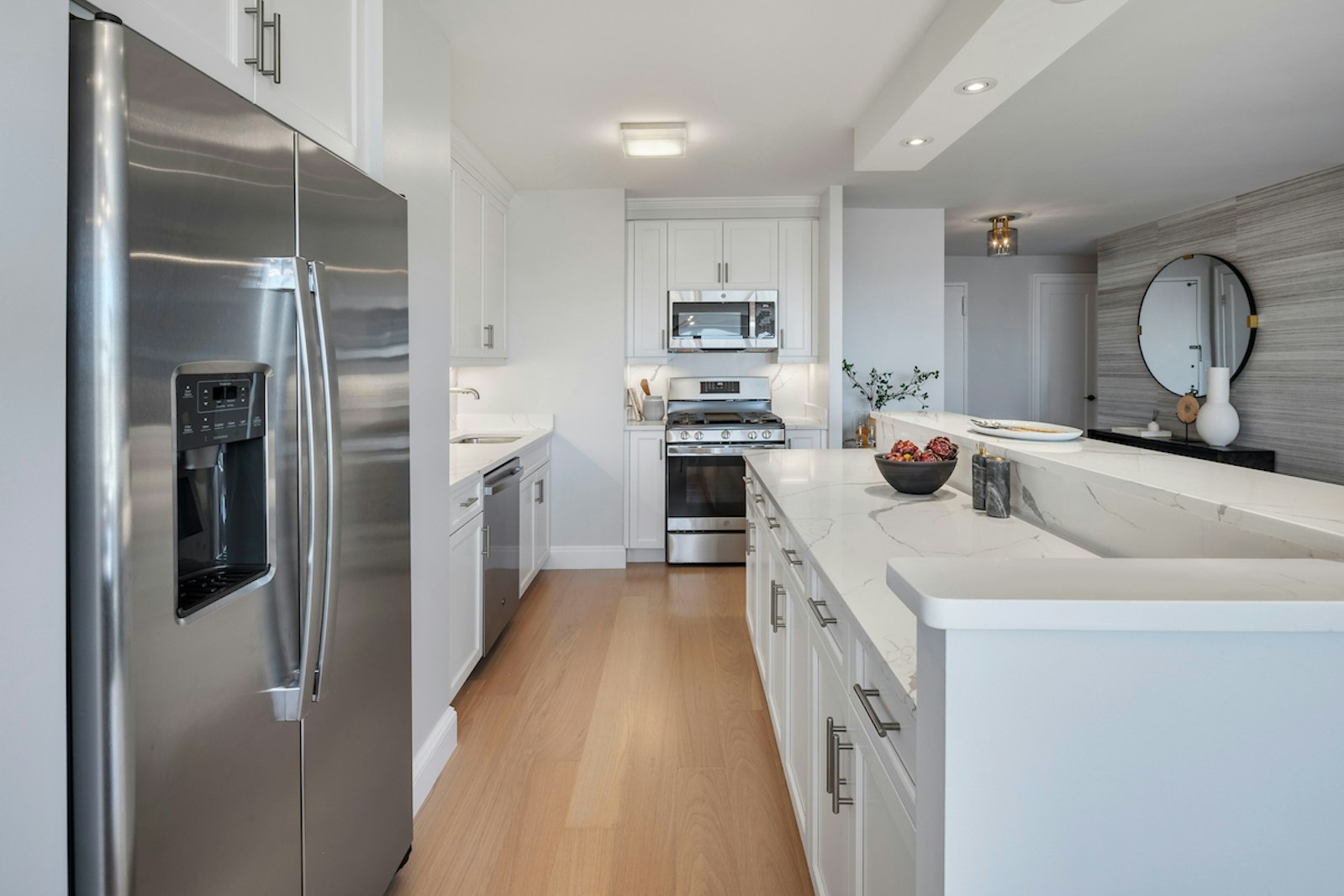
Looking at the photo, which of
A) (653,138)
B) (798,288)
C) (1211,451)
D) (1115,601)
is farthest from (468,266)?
(1211,451)

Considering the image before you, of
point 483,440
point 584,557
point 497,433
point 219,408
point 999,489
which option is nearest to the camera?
point 219,408

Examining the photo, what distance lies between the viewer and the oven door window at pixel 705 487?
16.1ft

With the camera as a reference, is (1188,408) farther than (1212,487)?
Yes

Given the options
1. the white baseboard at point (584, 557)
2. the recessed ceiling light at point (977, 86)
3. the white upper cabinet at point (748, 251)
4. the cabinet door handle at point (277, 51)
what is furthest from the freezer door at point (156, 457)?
the white upper cabinet at point (748, 251)

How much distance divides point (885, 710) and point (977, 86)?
7.64ft

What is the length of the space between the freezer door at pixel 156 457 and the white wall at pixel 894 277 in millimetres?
4567

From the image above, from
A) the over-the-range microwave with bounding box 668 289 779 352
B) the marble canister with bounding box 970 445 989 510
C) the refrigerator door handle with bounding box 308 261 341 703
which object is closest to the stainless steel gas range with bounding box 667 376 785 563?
the over-the-range microwave with bounding box 668 289 779 352

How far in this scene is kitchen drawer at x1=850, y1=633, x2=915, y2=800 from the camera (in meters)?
1.01

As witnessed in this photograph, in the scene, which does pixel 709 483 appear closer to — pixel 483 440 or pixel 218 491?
pixel 483 440

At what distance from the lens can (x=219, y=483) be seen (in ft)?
3.88

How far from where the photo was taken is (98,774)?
915 mm

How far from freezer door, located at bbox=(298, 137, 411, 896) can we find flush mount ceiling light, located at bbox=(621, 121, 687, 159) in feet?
6.81

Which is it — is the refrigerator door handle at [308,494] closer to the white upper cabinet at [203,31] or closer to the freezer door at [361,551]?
the freezer door at [361,551]

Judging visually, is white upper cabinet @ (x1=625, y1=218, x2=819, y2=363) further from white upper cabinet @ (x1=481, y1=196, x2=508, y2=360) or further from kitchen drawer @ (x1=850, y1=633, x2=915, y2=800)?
kitchen drawer @ (x1=850, y1=633, x2=915, y2=800)
